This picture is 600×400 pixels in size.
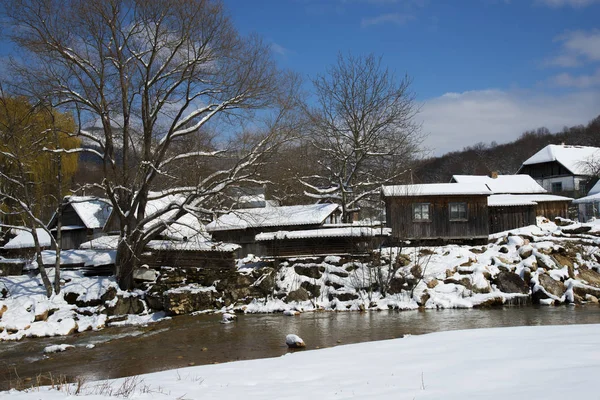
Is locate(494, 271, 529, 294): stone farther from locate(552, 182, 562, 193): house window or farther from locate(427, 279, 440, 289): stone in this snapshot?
locate(552, 182, 562, 193): house window

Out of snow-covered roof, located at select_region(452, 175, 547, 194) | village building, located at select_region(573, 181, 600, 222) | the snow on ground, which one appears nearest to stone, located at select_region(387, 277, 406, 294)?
the snow on ground

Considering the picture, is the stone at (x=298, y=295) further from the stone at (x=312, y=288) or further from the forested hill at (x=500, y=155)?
the forested hill at (x=500, y=155)

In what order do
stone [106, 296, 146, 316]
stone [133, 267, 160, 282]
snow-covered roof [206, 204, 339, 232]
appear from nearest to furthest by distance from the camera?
stone [106, 296, 146, 316] → stone [133, 267, 160, 282] → snow-covered roof [206, 204, 339, 232]

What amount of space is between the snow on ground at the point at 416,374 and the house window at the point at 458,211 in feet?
64.3

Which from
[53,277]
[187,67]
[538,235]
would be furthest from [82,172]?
[538,235]

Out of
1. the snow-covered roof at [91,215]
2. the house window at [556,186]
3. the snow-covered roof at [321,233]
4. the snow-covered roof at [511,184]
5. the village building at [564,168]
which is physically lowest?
the snow-covered roof at [321,233]

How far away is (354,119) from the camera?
118 feet

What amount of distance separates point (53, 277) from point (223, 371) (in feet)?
54.2

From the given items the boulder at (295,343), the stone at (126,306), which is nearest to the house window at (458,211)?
the stone at (126,306)

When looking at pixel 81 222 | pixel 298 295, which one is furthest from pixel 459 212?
pixel 81 222

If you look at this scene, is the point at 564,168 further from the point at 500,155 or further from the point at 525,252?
the point at 500,155

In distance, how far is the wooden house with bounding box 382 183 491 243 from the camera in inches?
1159

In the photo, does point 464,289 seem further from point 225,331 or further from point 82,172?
point 82,172

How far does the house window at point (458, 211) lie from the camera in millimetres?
29750
